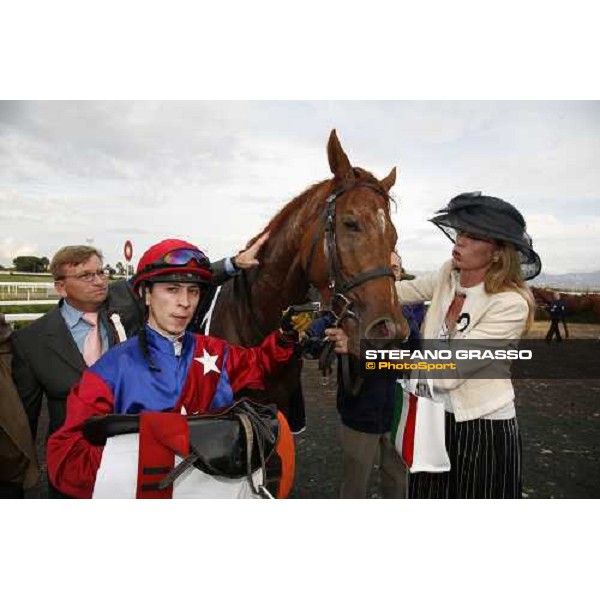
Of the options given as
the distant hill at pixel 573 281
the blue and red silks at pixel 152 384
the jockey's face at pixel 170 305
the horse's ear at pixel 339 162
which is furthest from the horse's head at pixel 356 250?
the distant hill at pixel 573 281

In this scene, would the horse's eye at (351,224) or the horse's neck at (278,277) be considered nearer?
the horse's eye at (351,224)

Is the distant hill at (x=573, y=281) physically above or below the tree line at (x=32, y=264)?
above

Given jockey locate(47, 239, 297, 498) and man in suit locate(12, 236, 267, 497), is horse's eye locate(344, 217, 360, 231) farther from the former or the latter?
man in suit locate(12, 236, 267, 497)

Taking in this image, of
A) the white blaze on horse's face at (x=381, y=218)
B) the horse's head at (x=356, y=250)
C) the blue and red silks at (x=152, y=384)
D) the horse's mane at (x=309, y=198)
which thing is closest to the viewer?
the blue and red silks at (x=152, y=384)

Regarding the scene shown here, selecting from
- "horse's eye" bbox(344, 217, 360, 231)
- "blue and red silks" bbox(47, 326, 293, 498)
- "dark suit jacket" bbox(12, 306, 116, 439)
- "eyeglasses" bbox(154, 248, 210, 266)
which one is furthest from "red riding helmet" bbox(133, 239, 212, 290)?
"horse's eye" bbox(344, 217, 360, 231)

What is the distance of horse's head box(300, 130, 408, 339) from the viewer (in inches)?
82.6

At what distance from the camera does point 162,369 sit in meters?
1.96

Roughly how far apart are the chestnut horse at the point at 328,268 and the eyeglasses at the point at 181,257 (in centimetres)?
68

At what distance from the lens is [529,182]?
234cm

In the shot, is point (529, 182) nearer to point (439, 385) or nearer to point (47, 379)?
point (439, 385)

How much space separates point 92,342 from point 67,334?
13cm

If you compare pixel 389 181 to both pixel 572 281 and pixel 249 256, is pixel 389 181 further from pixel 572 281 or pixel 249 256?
pixel 572 281

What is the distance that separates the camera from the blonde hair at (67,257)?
7.46 ft

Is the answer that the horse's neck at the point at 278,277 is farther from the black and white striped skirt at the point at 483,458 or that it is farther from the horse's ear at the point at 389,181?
the black and white striped skirt at the point at 483,458
